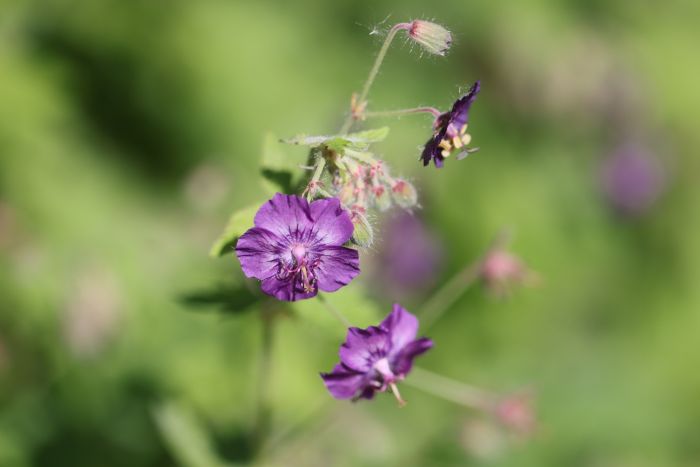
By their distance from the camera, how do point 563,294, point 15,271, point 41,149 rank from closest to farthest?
point 15,271, point 41,149, point 563,294

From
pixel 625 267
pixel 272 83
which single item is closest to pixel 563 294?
pixel 625 267

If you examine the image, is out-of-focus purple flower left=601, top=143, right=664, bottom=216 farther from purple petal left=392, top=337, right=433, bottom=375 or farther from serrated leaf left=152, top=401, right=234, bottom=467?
purple petal left=392, top=337, right=433, bottom=375

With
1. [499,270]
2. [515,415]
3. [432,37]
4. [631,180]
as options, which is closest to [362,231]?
[432,37]

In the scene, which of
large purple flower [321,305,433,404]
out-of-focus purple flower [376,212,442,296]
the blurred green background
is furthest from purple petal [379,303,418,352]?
out-of-focus purple flower [376,212,442,296]

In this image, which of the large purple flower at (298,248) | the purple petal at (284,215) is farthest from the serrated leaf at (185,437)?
the purple petal at (284,215)

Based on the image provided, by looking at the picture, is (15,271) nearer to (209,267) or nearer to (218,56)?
(209,267)

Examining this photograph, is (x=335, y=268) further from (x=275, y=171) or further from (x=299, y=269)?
(x=275, y=171)
